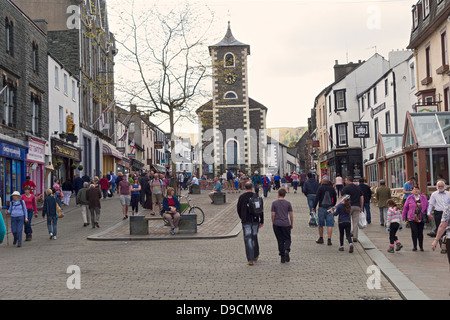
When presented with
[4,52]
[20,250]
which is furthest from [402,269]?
[4,52]

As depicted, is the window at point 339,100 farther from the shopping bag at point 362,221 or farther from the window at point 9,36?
the shopping bag at point 362,221

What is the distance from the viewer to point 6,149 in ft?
80.7

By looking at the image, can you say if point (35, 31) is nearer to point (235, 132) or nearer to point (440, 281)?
point (440, 281)

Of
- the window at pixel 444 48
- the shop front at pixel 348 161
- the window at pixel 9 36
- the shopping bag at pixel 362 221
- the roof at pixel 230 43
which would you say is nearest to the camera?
the shopping bag at pixel 362 221

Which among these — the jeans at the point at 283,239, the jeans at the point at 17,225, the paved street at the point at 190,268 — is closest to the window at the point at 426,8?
the paved street at the point at 190,268

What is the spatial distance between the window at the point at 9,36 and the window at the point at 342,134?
107 ft

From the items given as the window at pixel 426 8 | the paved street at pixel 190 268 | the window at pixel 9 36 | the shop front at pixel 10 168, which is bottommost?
the paved street at pixel 190 268

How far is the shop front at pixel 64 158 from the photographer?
32781 millimetres

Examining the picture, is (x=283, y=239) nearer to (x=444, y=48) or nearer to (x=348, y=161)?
(x=444, y=48)

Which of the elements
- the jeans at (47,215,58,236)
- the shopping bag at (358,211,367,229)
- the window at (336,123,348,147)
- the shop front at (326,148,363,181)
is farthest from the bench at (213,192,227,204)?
the window at (336,123,348,147)

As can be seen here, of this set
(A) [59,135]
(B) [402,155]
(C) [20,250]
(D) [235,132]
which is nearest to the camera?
(C) [20,250]

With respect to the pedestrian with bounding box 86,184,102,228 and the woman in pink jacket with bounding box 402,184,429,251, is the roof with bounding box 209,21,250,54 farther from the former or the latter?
the woman in pink jacket with bounding box 402,184,429,251

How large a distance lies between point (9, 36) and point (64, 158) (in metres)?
11.3
